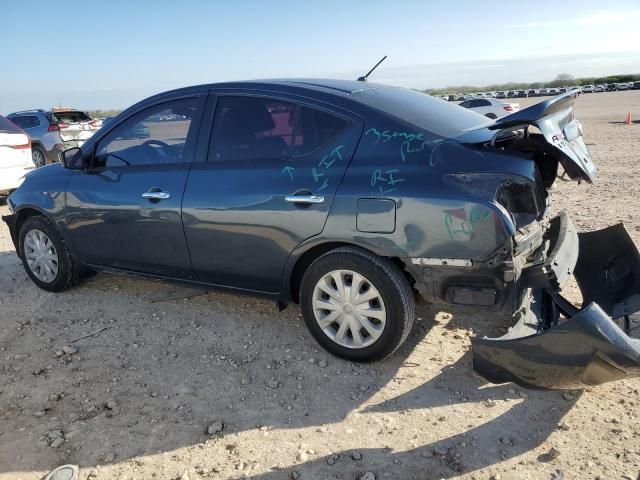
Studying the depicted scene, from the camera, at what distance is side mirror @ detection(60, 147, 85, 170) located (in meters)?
4.49

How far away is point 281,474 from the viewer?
259cm

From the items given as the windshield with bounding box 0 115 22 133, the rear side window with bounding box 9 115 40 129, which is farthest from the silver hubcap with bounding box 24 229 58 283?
the rear side window with bounding box 9 115 40 129

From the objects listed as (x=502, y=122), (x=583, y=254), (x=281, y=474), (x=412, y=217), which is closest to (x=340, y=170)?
(x=412, y=217)

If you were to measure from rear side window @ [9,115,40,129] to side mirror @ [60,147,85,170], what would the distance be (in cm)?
1041

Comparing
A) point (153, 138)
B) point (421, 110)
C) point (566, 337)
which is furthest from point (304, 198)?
point (566, 337)

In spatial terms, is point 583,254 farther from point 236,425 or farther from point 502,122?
point 236,425

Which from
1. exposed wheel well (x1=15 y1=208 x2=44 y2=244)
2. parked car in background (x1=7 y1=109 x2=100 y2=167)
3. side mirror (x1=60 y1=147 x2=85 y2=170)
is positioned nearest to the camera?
side mirror (x1=60 y1=147 x2=85 y2=170)

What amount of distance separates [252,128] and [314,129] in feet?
1.66

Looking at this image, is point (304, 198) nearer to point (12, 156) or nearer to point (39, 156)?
point (12, 156)

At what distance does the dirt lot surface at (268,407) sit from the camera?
2.65m

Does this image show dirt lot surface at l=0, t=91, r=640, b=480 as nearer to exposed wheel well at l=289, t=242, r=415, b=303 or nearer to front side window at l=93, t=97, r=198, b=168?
exposed wheel well at l=289, t=242, r=415, b=303

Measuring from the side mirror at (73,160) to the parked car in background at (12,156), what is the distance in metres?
4.58

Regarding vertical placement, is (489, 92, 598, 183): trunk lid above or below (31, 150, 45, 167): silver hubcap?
above

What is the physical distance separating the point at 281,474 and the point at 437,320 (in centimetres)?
189
